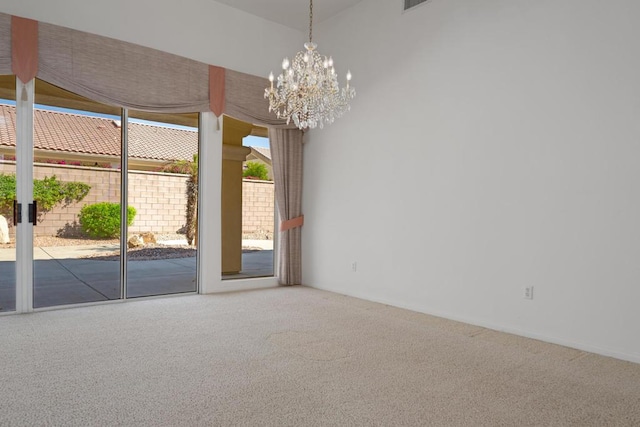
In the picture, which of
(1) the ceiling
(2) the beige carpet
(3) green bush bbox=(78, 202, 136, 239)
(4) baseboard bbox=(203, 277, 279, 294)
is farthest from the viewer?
(4) baseboard bbox=(203, 277, 279, 294)

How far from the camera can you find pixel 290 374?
274 cm

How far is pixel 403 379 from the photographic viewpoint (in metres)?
2.70

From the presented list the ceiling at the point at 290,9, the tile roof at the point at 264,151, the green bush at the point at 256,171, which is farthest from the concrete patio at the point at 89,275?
the ceiling at the point at 290,9

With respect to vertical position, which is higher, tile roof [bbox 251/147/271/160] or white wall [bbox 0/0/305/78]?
white wall [bbox 0/0/305/78]

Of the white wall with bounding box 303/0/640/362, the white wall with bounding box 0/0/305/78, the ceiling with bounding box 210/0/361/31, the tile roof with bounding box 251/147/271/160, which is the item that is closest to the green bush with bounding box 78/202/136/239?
the white wall with bounding box 0/0/305/78

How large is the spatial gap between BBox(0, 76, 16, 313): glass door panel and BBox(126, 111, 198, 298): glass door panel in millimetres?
1112

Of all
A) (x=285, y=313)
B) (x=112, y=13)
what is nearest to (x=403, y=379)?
(x=285, y=313)

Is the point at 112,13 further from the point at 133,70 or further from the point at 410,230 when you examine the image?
the point at 410,230

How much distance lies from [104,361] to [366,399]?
6.03 feet

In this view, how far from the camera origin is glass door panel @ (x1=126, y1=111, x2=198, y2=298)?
5012mm

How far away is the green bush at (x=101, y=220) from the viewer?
466 cm

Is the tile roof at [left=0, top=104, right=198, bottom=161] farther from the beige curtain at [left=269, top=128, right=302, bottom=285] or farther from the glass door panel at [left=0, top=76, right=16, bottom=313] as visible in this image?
the beige curtain at [left=269, top=128, right=302, bottom=285]

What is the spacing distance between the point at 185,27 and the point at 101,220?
2.47 meters

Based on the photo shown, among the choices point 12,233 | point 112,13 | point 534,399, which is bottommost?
point 534,399
